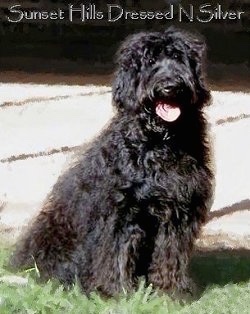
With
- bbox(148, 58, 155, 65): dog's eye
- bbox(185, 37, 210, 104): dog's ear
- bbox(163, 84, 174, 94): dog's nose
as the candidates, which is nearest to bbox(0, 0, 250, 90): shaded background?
A: bbox(185, 37, 210, 104): dog's ear

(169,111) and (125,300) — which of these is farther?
(125,300)

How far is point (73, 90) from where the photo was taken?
11.2m

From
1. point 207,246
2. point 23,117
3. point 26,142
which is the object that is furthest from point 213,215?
point 23,117

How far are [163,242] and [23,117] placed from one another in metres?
4.98

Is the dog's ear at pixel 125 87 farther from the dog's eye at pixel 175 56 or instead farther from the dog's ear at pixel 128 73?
the dog's eye at pixel 175 56

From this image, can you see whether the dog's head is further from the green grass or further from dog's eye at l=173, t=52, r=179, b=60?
the green grass

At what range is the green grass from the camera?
474 centimetres

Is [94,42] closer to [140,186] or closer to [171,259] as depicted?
[171,259]

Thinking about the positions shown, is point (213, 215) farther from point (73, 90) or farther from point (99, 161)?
point (73, 90)

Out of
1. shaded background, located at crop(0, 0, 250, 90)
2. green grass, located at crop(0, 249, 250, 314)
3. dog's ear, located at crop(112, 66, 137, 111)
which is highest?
dog's ear, located at crop(112, 66, 137, 111)

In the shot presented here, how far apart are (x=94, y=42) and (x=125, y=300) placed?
36.1 feet

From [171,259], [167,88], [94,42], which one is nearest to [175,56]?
[167,88]

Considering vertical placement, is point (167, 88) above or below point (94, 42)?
above

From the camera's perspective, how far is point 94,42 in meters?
15.5
